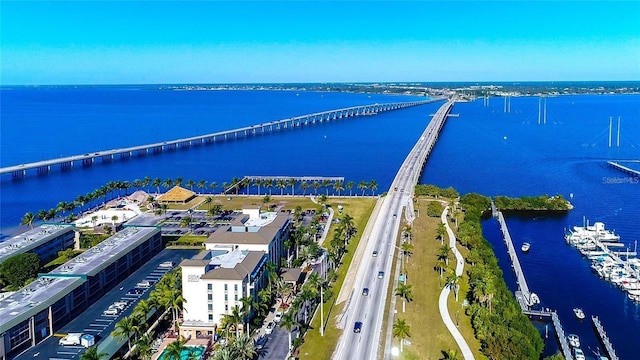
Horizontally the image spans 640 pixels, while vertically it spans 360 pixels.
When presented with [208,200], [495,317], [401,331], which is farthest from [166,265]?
[495,317]

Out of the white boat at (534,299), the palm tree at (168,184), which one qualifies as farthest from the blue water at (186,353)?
the palm tree at (168,184)

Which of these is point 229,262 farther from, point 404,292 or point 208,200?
point 208,200

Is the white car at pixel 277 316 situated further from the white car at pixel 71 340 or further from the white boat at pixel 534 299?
the white boat at pixel 534 299

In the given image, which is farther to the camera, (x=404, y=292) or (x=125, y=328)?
(x=404, y=292)

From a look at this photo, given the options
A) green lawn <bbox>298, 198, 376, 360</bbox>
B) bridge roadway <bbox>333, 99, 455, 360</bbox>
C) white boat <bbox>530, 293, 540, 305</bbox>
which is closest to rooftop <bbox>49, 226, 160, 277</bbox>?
green lawn <bbox>298, 198, 376, 360</bbox>

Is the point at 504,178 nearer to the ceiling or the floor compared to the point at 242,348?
nearer to the ceiling

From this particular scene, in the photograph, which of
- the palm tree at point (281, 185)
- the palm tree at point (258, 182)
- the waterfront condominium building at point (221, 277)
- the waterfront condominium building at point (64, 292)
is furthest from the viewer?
the palm tree at point (258, 182)

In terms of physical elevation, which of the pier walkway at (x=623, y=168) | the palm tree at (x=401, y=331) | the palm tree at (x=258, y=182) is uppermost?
the pier walkway at (x=623, y=168)
